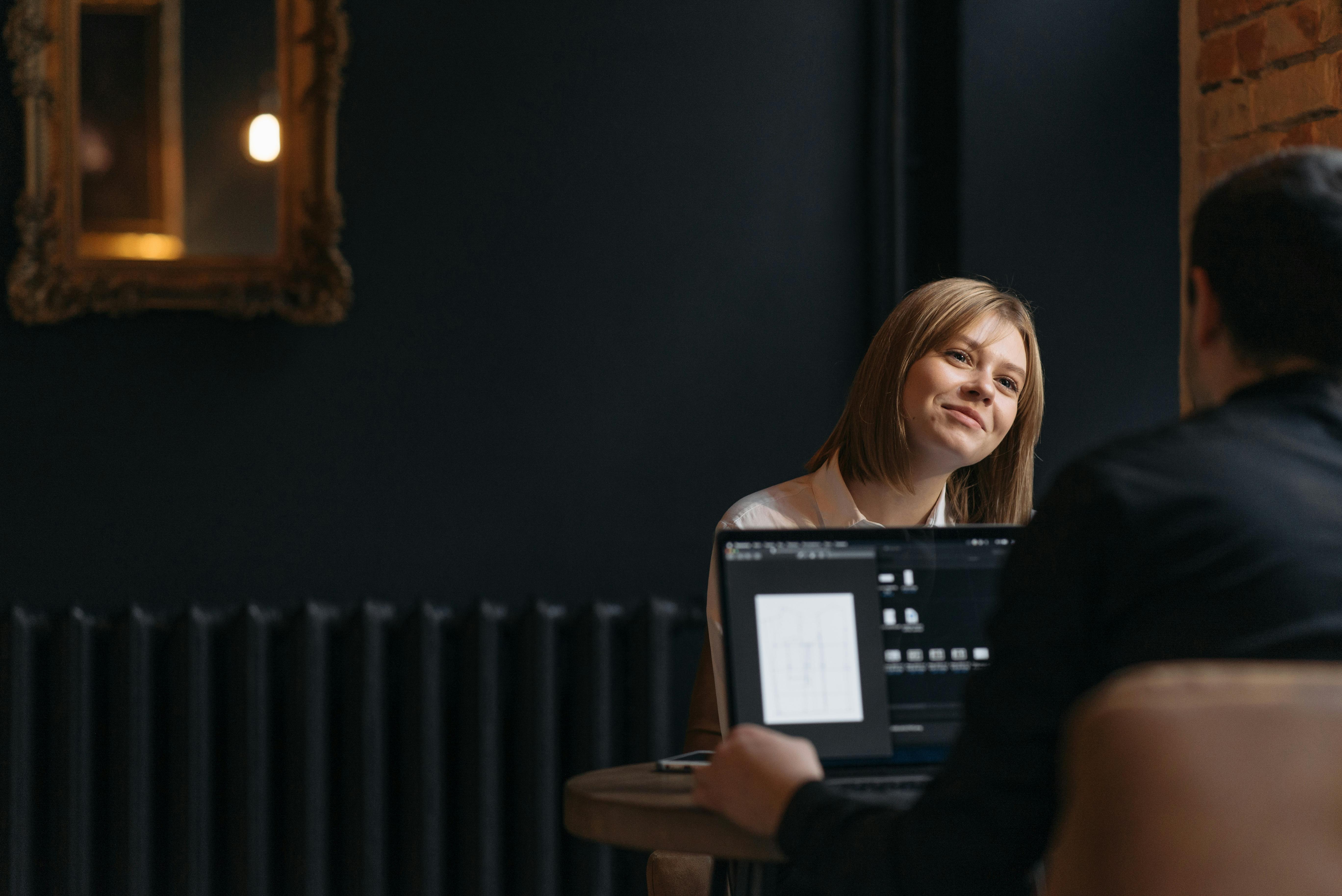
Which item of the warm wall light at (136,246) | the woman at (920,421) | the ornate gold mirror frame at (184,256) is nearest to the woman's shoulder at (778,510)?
the woman at (920,421)

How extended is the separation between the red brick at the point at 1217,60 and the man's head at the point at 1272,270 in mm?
1175

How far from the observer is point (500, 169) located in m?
2.58

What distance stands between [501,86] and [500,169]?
7.0 inches

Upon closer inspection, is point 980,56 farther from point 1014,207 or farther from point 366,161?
point 366,161

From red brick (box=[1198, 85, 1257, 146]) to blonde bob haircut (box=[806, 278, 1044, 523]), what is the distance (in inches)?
16.7

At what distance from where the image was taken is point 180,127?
97.9 inches

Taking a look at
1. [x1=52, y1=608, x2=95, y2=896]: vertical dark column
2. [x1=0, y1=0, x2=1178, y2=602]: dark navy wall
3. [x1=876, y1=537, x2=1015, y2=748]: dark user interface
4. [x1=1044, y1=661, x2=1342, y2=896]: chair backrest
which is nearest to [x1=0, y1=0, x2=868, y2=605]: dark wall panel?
[x1=0, y1=0, x2=1178, y2=602]: dark navy wall

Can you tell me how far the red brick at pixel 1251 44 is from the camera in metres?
1.79

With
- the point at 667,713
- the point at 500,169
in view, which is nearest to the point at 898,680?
the point at 667,713

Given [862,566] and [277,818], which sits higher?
[862,566]

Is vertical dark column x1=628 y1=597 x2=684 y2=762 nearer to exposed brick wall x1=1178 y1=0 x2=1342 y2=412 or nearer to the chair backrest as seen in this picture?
exposed brick wall x1=1178 y1=0 x2=1342 y2=412

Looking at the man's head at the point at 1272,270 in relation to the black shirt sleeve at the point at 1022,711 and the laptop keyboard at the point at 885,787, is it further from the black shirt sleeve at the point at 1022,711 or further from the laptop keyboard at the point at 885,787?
the laptop keyboard at the point at 885,787

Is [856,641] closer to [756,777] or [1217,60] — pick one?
[756,777]

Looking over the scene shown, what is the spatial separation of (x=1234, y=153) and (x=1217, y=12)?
23cm
